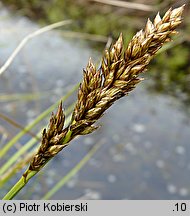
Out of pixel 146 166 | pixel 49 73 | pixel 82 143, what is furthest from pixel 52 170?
pixel 49 73

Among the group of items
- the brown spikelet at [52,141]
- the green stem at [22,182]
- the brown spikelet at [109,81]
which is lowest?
the green stem at [22,182]

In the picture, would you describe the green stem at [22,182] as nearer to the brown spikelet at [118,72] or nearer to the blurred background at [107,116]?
the brown spikelet at [118,72]

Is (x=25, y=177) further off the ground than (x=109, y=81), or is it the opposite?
(x=109, y=81)

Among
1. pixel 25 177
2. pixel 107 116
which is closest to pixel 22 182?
pixel 25 177

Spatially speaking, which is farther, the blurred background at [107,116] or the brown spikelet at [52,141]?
the blurred background at [107,116]

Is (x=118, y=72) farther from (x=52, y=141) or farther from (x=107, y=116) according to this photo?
(x=107, y=116)

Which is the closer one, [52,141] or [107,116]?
[52,141]

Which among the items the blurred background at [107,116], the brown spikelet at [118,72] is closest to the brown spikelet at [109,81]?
the brown spikelet at [118,72]

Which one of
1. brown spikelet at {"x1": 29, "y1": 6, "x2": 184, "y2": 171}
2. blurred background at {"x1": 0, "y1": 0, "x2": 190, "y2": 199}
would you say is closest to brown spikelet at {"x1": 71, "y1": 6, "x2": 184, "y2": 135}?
brown spikelet at {"x1": 29, "y1": 6, "x2": 184, "y2": 171}
